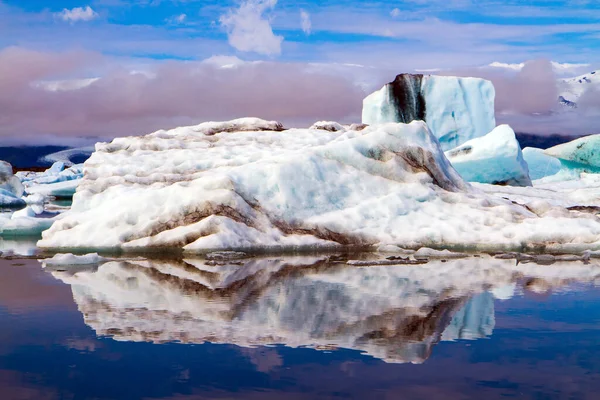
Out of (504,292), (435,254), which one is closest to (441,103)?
(435,254)

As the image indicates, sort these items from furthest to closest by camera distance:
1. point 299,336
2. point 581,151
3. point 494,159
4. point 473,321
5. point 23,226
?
point 581,151, point 494,159, point 23,226, point 473,321, point 299,336

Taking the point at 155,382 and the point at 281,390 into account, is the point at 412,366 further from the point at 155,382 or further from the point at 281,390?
the point at 155,382

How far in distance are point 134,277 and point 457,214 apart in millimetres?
7325

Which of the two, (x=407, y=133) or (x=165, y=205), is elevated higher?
(x=407, y=133)

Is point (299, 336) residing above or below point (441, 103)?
below

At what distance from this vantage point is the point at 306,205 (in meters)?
14.7

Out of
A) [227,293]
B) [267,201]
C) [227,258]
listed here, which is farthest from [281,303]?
[267,201]

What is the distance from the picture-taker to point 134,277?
33.3 ft

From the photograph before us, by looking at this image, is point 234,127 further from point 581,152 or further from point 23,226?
point 581,152

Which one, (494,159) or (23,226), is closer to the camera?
(23,226)

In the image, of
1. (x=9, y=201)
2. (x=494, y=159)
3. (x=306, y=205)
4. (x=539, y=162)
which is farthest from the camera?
(x=539, y=162)

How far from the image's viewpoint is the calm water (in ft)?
16.1

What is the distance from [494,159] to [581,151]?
39.6 feet

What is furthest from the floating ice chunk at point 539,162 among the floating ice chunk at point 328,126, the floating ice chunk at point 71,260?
the floating ice chunk at point 71,260
